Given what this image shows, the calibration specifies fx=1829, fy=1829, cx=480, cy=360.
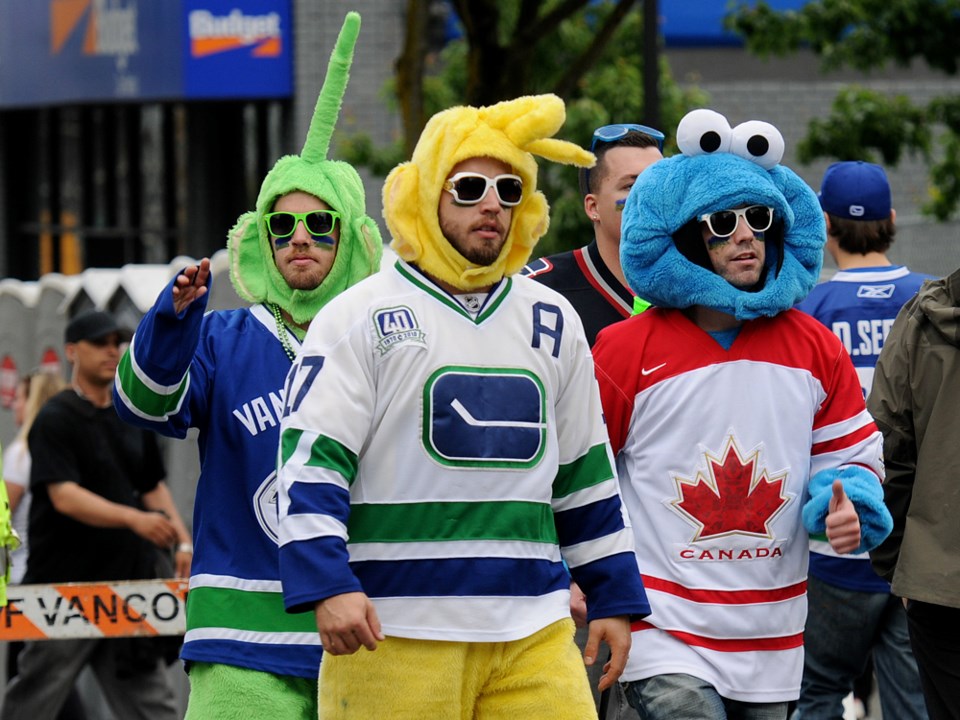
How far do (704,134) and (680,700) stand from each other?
1.57 m

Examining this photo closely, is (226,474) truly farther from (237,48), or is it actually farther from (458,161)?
(237,48)

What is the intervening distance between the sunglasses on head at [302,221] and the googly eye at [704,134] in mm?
1065

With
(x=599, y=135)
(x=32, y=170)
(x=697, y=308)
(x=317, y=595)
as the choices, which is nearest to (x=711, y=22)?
(x=32, y=170)

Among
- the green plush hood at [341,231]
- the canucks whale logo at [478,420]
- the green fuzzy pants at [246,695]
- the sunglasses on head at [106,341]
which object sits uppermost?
the green plush hood at [341,231]

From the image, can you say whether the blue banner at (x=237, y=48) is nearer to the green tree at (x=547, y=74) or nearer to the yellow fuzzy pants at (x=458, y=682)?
the green tree at (x=547, y=74)

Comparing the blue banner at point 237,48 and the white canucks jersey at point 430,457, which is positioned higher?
the blue banner at point 237,48

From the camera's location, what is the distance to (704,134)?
202 inches

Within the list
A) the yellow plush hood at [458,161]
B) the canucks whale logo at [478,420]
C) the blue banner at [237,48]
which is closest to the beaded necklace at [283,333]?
the yellow plush hood at [458,161]

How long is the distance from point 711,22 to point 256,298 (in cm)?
1655

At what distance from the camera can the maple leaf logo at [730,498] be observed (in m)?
4.83

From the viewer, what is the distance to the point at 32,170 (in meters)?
25.4

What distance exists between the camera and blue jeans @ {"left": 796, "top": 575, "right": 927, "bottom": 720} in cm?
661

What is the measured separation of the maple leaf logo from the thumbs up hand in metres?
0.18

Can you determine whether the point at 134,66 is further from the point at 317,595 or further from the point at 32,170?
the point at 317,595
